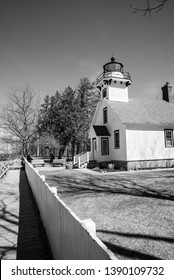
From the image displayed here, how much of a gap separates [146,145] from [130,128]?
8.12 feet

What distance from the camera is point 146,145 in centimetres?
1783

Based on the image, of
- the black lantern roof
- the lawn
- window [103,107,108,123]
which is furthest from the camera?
the black lantern roof

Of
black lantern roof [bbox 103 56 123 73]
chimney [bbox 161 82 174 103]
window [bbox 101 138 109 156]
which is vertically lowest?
window [bbox 101 138 109 156]

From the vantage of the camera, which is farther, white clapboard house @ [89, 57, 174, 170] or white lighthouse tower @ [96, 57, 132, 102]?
white lighthouse tower @ [96, 57, 132, 102]

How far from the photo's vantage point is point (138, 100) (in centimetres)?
2312

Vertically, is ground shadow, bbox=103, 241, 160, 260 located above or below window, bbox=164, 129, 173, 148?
below

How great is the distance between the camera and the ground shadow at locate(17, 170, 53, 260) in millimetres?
3889

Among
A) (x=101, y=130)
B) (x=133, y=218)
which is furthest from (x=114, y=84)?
(x=133, y=218)

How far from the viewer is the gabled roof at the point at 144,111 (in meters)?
18.2

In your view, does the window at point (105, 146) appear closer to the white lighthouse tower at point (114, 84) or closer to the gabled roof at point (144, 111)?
the gabled roof at point (144, 111)

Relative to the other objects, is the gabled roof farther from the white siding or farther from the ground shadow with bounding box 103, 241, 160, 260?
the ground shadow with bounding box 103, 241, 160, 260

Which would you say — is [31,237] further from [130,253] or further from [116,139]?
[116,139]

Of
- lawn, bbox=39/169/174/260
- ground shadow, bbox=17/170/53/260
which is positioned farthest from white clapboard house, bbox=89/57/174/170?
ground shadow, bbox=17/170/53/260

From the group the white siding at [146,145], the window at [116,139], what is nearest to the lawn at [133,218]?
the white siding at [146,145]
